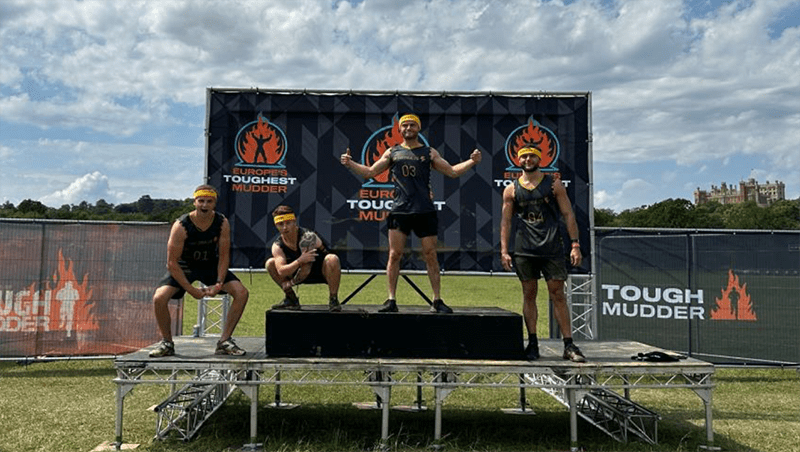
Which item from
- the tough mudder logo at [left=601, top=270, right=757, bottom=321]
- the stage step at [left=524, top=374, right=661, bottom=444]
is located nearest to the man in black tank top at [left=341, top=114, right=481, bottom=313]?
the stage step at [left=524, top=374, right=661, bottom=444]

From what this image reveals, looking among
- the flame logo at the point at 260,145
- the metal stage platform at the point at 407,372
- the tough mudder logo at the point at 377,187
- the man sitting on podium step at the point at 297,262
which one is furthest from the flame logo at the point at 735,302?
the flame logo at the point at 260,145

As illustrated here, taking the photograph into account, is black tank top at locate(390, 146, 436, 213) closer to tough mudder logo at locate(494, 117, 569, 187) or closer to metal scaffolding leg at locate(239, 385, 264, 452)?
metal scaffolding leg at locate(239, 385, 264, 452)

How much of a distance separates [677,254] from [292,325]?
6.72m

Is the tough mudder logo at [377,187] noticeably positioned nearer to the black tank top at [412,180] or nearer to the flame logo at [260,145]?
the flame logo at [260,145]

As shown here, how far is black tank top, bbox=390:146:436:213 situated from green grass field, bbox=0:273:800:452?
225cm

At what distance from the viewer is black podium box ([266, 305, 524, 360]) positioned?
17.9 feet

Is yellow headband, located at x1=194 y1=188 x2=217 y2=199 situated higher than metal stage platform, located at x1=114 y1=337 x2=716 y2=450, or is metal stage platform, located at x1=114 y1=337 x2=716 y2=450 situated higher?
yellow headband, located at x1=194 y1=188 x2=217 y2=199

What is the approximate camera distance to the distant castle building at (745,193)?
16338 centimetres

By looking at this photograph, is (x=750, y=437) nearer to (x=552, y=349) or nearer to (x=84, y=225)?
(x=552, y=349)

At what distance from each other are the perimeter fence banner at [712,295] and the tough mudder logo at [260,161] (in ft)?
17.3

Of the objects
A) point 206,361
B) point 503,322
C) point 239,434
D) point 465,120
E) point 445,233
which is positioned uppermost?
point 465,120

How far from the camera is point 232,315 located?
5684 mm

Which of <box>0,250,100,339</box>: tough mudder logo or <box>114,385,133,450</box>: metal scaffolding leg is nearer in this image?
<box>114,385,133,450</box>: metal scaffolding leg

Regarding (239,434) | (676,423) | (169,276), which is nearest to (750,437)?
(676,423)
